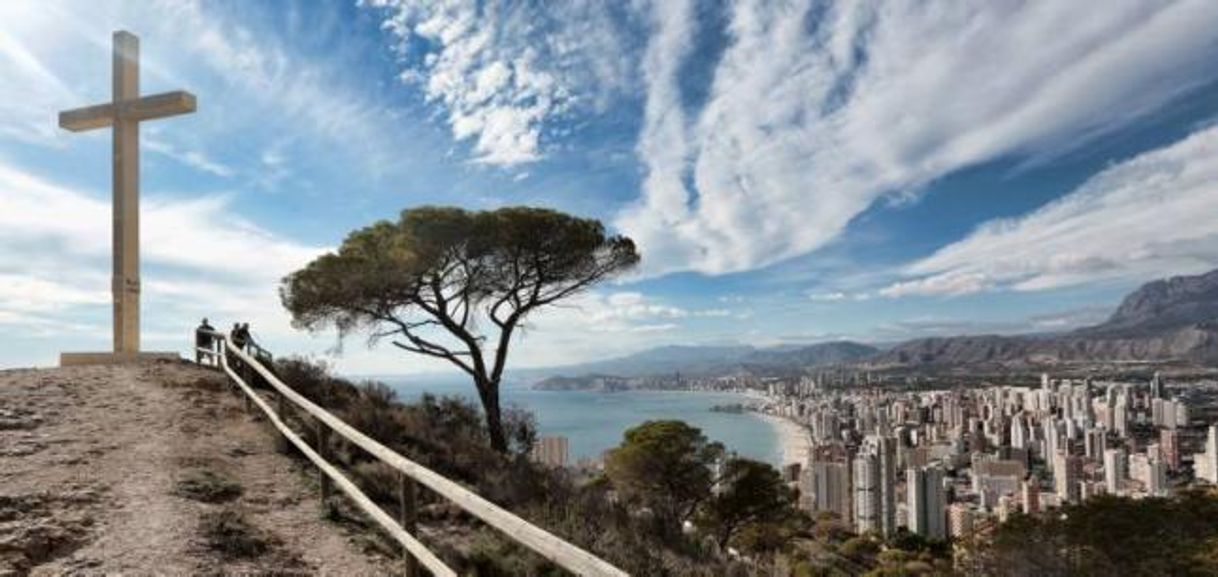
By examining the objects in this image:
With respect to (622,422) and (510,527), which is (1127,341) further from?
(510,527)

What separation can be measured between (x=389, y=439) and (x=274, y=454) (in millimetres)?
1746

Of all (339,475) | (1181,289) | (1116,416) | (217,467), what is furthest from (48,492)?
(1181,289)

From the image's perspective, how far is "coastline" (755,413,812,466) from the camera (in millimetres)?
58656

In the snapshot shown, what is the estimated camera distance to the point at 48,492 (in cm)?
527

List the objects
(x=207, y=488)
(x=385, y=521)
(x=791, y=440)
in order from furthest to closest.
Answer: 1. (x=791, y=440)
2. (x=207, y=488)
3. (x=385, y=521)

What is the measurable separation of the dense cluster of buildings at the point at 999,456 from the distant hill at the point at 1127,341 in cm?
2967

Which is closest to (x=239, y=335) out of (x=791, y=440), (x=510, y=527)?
(x=510, y=527)

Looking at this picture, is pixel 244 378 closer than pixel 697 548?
No

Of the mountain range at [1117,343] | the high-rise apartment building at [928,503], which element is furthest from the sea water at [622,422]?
the mountain range at [1117,343]

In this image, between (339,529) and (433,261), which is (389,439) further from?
(433,261)

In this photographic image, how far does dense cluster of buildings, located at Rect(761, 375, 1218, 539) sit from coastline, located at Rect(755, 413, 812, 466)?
2.27 metres

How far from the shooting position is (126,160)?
497 inches

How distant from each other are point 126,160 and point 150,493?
9464 millimetres

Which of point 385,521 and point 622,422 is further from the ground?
point 385,521
